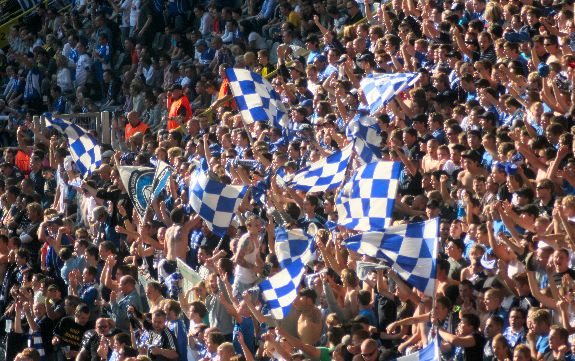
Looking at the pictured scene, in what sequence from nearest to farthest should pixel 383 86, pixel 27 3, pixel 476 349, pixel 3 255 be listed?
pixel 476 349 < pixel 383 86 < pixel 3 255 < pixel 27 3

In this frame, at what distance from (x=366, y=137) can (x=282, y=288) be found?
9.83 ft

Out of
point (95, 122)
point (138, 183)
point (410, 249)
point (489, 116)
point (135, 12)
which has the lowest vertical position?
point (135, 12)

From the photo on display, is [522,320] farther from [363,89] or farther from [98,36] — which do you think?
[98,36]

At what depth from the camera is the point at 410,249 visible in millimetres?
13102

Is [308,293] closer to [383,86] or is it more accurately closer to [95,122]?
[383,86]

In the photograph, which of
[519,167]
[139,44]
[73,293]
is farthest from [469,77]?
[139,44]

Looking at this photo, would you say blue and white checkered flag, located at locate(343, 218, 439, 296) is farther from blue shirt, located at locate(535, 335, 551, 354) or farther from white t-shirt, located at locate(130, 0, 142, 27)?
white t-shirt, located at locate(130, 0, 142, 27)

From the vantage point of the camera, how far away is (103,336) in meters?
15.1

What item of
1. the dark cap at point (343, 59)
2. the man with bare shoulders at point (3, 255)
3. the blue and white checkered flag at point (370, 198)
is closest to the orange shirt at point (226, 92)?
the dark cap at point (343, 59)

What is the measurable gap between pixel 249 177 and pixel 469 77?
8.58 ft

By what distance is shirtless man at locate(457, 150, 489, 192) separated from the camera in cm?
1522

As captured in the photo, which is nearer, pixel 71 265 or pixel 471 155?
pixel 471 155

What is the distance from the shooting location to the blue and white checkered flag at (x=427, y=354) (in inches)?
462

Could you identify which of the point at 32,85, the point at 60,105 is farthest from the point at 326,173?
the point at 32,85
